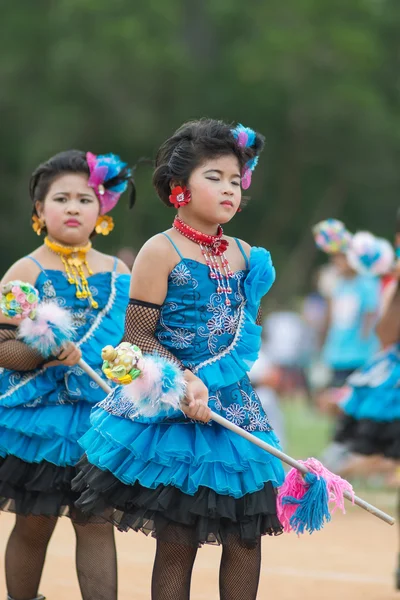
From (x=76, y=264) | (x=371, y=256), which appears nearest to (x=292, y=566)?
(x=371, y=256)

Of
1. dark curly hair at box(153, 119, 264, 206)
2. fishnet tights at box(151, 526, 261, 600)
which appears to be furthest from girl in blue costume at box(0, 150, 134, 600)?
dark curly hair at box(153, 119, 264, 206)

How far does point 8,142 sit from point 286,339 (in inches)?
521

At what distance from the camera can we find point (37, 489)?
15.5ft

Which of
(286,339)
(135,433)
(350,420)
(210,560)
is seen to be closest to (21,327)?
(135,433)

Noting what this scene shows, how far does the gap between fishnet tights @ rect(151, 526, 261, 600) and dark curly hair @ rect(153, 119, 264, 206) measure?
125 cm

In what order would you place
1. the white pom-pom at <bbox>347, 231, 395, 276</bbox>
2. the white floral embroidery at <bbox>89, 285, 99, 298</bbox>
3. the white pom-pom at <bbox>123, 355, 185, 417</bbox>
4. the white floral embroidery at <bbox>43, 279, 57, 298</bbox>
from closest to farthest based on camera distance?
the white pom-pom at <bbox>123, 355, 185, 417</bbox> → the white floral embroidery at <bbox>43, 279, 57, 298</bbox> → the white floral embroidery at <bbox>89, 285, 99, 298</bbox> → the white pom-pom at <bbox>347, 231, 395, 276</bbox>

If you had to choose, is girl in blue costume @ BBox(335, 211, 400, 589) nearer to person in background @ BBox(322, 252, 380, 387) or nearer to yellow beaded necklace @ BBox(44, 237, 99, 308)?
yellow beaded necklace @ BBox(44, 237, 99, 308)

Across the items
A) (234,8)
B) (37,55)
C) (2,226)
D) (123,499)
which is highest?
(234,8)

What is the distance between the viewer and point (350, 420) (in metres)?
7.47

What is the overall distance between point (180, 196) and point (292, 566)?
337cm

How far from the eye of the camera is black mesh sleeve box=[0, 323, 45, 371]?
183 inches

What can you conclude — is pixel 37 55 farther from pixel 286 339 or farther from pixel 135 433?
pixel 135 433

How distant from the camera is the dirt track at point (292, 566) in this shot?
609 centimetres

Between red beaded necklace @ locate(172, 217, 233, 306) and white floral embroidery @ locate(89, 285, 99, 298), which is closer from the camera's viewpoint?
red beaded necklace @ locate(172, 217, 233, 306)
